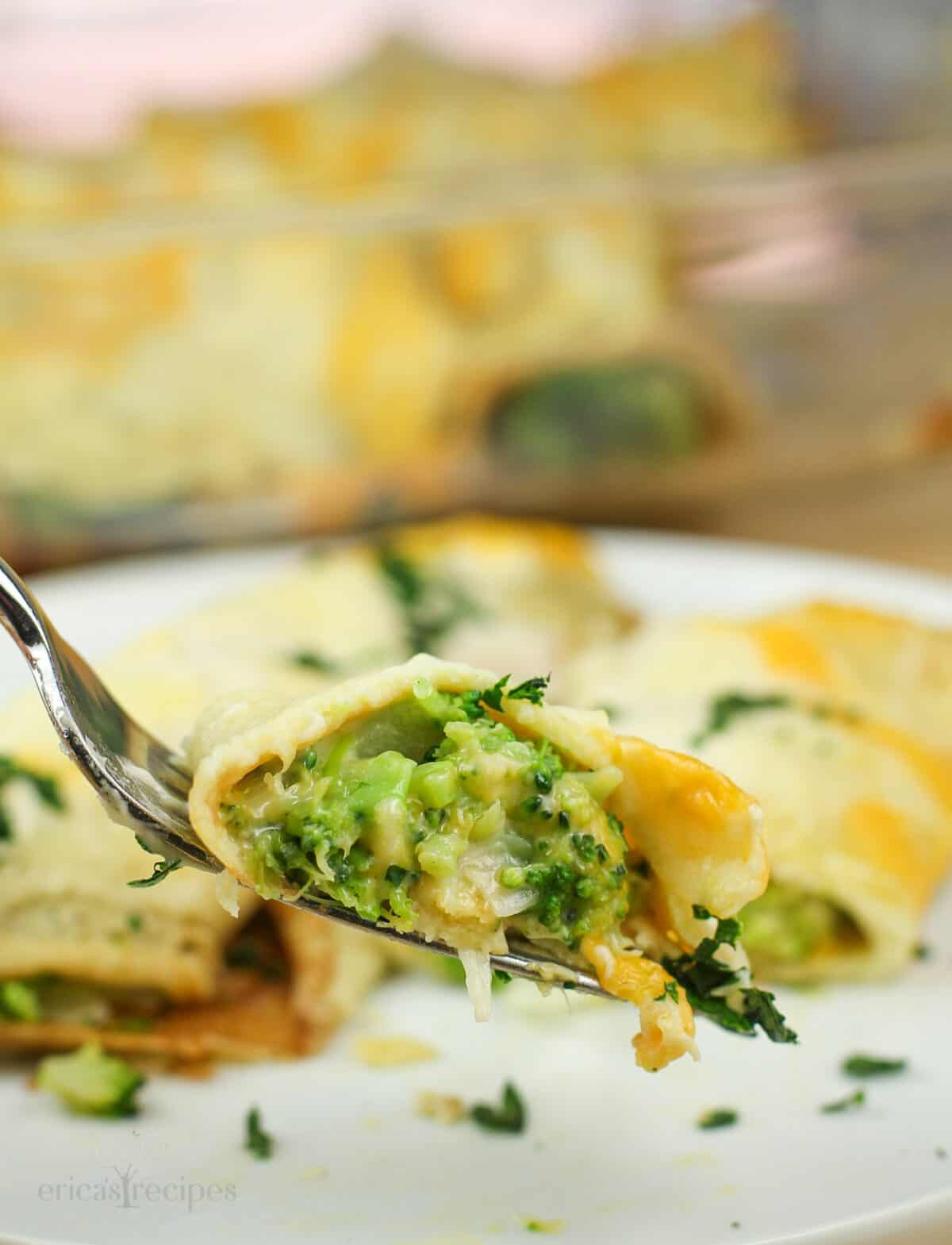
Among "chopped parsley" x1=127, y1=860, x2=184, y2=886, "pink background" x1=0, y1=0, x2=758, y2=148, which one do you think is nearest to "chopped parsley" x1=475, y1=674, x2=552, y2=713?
"chopped parsley" x1=127, y1=860, x2=184, y2=886

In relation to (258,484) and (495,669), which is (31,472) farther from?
(495,669)

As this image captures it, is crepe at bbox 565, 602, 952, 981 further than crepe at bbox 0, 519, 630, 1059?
Yes

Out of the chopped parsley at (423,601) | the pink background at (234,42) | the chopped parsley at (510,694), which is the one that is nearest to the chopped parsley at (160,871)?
the chopped parsley at (510,694)

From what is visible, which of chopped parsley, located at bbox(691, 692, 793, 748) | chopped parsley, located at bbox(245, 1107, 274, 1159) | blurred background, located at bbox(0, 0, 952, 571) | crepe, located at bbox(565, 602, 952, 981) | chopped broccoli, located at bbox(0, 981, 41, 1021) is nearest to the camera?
chopped parsley, located at bbox(245, 1107, 274, 1159)

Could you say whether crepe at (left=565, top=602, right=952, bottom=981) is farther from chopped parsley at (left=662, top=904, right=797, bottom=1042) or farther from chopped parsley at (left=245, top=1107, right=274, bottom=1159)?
chopped parsley at (left=245, top=1107, right=274, bottom=1159)

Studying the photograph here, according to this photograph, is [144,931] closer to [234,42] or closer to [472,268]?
[472,268]

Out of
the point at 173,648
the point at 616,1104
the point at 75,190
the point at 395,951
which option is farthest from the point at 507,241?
the point at 616,1104

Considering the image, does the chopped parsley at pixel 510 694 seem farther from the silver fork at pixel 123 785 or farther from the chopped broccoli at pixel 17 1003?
the chopped broccoli at pixel 17 1003
